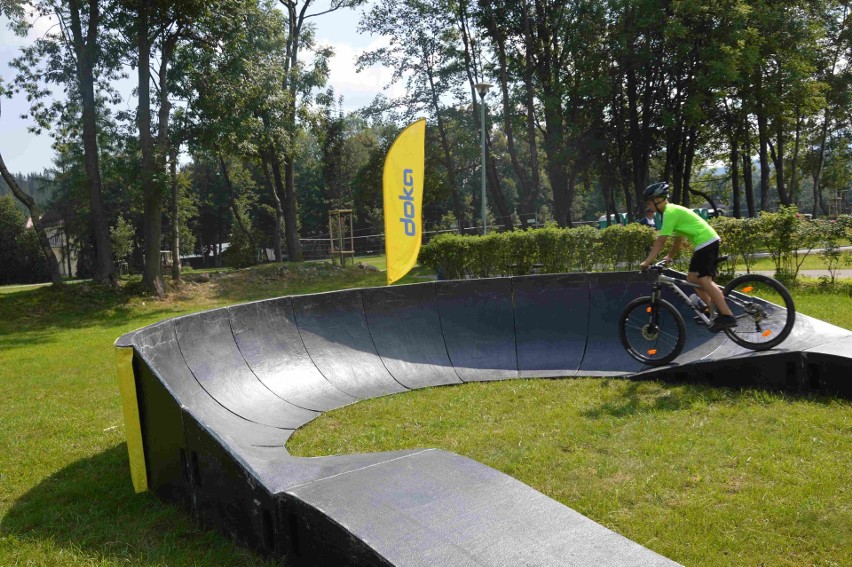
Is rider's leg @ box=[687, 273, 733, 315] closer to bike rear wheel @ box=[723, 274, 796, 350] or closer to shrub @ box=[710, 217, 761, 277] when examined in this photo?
bike rear wheel @ box=[723, 274, 796, 350]

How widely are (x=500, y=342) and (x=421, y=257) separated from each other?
890cm

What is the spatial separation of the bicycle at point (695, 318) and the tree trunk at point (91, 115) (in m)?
17.7

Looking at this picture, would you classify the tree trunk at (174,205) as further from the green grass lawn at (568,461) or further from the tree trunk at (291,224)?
the green grass lawn at (568,461)

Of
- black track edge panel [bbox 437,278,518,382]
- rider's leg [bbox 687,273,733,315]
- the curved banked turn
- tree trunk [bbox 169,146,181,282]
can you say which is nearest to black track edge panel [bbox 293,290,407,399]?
the curved banked turn

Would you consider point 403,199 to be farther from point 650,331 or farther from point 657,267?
point 650,331

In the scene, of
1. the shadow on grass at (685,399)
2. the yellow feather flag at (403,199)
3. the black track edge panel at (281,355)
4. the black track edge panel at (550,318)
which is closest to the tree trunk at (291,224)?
the yellow feather flag at (403,199)

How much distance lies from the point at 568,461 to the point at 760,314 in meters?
3.45

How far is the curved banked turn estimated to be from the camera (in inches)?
110

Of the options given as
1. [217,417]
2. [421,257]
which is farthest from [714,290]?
[421,257]

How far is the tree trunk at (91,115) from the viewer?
64.3ft

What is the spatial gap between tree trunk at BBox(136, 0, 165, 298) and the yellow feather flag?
12.2 meters

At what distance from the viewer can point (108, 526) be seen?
4113 millimetres

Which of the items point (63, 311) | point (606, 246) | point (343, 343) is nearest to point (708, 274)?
point (343, 343)

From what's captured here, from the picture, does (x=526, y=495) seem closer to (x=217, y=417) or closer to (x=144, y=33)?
(x=217, y=417)
